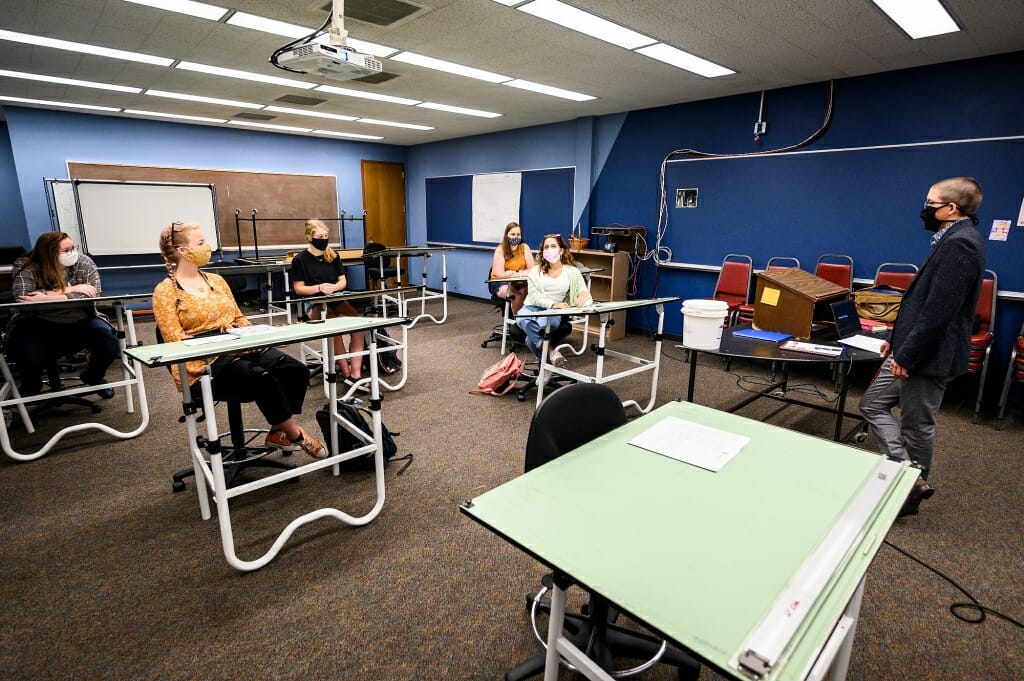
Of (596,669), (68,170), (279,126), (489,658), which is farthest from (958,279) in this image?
(68,170)

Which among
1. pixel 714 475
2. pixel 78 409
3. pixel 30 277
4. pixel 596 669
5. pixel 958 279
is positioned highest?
pixel 958 279

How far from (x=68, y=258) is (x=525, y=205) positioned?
5.22 m

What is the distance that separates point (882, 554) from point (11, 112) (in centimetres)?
916

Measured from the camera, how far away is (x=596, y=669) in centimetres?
116

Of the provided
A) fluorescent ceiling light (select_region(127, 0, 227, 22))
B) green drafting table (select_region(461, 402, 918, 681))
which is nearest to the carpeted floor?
green drafting table (select_region(461, 402, 918, 681))

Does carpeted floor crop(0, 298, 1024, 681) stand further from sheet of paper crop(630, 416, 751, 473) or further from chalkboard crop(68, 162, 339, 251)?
chalkboard crop(68, 162, 339, 251)

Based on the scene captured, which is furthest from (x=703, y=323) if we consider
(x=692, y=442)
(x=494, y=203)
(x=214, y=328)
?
(x=494, y=203)

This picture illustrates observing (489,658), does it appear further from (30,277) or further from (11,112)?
(11,112)

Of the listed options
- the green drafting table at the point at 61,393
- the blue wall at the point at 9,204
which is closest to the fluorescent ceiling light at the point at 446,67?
the green drafting table at the point at 61,393

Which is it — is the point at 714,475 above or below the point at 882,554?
above

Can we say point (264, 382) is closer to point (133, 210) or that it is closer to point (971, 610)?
point (971, 610)

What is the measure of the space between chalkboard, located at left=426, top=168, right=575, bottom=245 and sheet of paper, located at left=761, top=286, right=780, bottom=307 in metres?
3.97

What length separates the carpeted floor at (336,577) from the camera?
1657 millimetres

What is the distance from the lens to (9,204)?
7871mm
